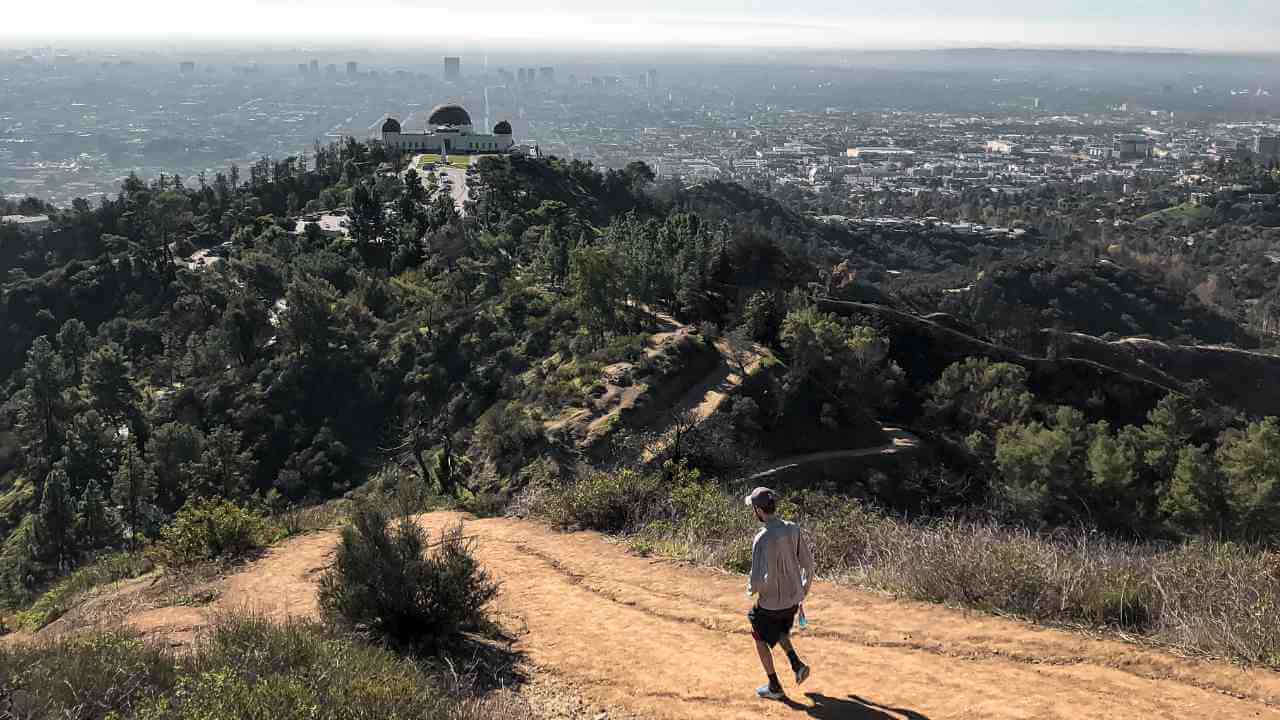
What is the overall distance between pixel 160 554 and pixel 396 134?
59799 mm

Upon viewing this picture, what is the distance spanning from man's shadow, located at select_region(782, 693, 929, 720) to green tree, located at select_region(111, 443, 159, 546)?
62.1 ft

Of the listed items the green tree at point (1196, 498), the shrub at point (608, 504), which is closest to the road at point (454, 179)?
the green tree at point (1196, 498)

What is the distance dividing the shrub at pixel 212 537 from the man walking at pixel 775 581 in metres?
7.24

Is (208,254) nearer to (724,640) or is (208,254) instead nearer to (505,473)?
(505,473)

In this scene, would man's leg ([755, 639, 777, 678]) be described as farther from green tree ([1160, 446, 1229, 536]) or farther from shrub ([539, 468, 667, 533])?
green tree ([1160, 446, 1229, 536])

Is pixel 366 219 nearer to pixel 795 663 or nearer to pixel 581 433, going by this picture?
pixel 581 433

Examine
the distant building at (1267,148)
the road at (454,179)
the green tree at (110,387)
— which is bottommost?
the green tree at (110,387)

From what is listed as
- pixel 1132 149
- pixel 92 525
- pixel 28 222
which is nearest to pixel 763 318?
pixel 92 525

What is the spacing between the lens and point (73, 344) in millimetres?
32594

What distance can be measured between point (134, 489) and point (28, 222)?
46.0 meters

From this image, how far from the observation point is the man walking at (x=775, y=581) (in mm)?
5570

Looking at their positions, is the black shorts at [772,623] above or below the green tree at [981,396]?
above

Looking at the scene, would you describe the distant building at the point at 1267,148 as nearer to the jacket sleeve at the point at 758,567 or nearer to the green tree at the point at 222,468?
the green tree at the point at 222,468

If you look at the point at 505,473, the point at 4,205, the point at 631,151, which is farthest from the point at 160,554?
the point at 631,151
